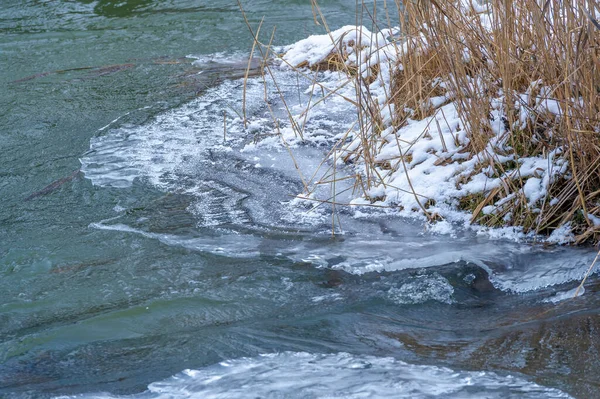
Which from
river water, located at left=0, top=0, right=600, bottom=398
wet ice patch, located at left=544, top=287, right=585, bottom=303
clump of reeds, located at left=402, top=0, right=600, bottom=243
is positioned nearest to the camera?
river water, located at left=0, top=0, right=600, bottom=398

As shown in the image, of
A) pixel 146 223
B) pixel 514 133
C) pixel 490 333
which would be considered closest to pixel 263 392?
pixel 490 333

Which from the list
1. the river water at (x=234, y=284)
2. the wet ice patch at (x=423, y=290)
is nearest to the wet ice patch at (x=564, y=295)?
the river water at (x=234, y=284)

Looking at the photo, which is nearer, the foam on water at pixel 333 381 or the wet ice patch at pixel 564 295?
the foam on water at pixel 333 381

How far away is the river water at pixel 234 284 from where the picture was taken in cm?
241

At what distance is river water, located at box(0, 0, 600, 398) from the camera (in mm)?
2406

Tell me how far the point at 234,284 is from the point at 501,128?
1598 mm

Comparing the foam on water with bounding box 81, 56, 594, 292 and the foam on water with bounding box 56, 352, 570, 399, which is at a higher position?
the foam on water with bounding box 81, 56, 594, 292

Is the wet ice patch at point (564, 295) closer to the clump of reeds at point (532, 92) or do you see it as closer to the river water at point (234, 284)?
the river water at point (234, 284)

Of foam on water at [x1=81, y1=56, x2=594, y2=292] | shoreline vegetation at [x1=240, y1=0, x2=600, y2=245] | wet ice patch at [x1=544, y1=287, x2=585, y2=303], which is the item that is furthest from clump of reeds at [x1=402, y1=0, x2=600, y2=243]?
wet ice patch at [x1=544, y1=287, x2=585, y2=303]

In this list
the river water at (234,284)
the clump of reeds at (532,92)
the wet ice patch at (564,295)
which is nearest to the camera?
the river water at (234,284)

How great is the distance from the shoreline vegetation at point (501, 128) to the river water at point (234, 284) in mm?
200

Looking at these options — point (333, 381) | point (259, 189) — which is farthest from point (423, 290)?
point (259, 189)

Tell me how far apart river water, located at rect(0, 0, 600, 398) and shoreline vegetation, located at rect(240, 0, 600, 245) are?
200 mm

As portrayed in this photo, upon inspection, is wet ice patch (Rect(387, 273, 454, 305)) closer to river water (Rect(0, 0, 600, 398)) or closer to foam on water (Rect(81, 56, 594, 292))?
river water (Rect(0, 0, 600, 398))
